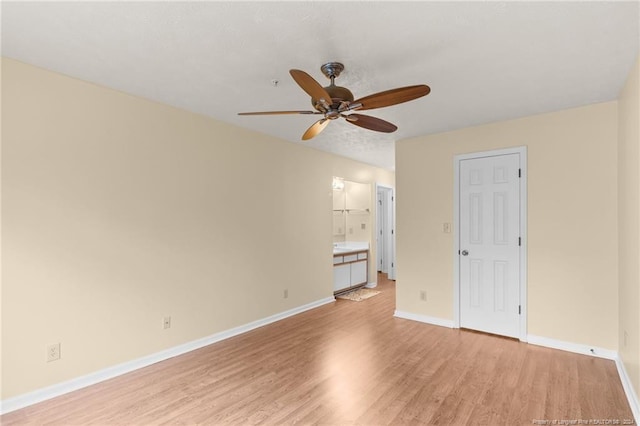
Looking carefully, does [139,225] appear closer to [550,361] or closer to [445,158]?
[445,158]

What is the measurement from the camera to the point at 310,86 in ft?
6.21

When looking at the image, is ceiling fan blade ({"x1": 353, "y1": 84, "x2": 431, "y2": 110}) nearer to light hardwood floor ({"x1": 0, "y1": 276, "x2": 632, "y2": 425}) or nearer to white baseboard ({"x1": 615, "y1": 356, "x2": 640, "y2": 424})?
light hardwood floor ({"x1": 0, "y1": 276, "x2": 632, "y2": 425})

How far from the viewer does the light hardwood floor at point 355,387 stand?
2268 mm

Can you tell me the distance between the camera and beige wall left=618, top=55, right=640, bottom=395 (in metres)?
2.28

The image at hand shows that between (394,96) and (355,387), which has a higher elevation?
(394,96)

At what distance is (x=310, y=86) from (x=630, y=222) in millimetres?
2586

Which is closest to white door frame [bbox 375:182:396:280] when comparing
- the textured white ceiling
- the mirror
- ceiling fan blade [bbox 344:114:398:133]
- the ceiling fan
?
the mirror

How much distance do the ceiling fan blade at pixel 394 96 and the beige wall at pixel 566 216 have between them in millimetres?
2299

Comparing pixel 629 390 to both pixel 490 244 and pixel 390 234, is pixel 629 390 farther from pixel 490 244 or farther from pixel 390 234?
pixel 390 234

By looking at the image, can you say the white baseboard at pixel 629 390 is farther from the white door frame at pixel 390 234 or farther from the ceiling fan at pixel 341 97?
the white door frame at pixel 390 234

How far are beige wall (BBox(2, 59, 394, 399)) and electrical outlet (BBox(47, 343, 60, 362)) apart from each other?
4 centimetres

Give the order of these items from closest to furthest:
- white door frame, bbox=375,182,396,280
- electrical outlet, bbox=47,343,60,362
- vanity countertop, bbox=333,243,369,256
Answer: electrical outlet, bbox=47,343,60,362, vanity countertop, bbox=333,243,369,256, white door frame, bbox=375,182,396,280

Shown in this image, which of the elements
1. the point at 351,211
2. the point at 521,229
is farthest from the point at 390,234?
the point at 521,229

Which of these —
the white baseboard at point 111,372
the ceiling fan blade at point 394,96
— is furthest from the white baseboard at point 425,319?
the ceiling fan blade at point 394,96
